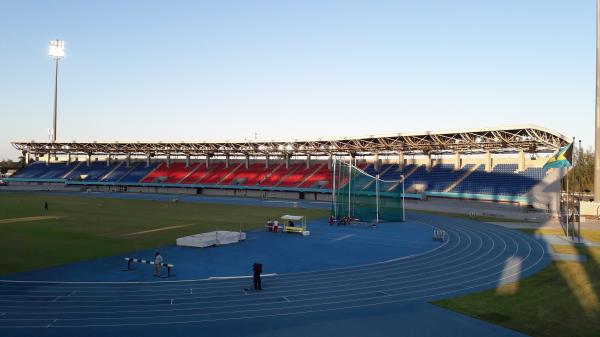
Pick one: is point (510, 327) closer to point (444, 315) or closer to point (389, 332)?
point (444, 315)

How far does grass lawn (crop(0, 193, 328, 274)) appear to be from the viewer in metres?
24.1

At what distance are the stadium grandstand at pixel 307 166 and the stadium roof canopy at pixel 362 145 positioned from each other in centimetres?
14

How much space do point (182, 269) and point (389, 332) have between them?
39.7 feet

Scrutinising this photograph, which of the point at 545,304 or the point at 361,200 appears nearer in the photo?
the point at 545,304

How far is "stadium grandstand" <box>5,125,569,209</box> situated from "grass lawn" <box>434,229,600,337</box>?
1005 inches

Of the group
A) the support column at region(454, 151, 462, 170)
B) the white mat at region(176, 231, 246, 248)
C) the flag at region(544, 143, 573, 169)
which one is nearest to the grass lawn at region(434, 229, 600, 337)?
the flag at region(544, 143, 573, 169)

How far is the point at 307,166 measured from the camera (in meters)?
83.1

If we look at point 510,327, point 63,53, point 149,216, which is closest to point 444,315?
point 510,327

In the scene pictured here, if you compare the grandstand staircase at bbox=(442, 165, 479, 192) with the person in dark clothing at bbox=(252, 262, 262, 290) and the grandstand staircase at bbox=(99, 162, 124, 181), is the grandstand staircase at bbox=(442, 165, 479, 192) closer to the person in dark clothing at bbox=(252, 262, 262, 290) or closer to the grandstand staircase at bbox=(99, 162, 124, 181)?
the person in dark clothing at bbox=(252, 262, 262, 290)

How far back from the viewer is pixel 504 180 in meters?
58.2

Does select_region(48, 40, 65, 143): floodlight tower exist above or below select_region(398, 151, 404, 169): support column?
above

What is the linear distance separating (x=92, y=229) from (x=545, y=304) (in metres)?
32.3

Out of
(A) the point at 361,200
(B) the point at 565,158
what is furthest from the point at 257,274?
(B) the point at 565,158

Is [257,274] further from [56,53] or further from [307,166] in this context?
[56,53]
